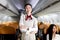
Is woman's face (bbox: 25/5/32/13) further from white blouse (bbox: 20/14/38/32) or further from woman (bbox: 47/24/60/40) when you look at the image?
woman (bbox: 47/24/60/40)

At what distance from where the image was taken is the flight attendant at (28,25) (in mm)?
1044

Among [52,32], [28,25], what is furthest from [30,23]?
[52,32]

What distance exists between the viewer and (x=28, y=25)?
1.06 metres

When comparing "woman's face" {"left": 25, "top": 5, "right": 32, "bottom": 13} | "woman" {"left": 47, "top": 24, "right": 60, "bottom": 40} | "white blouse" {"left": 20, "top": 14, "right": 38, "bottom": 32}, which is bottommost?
"woman" {"left": 47, "top": 24, "right": 60, "bottom": 40}

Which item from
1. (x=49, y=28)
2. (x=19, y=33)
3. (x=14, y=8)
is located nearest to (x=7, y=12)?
(x=14, y=8)

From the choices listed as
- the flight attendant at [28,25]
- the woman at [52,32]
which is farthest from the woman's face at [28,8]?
the woman at [52,32]

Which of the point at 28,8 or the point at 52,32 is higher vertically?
the point at 28,8

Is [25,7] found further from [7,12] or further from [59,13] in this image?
[59,13]

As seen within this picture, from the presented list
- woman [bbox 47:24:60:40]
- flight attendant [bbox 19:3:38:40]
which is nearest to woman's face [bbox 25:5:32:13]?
flight attendant [bbox 19:3:38:40]

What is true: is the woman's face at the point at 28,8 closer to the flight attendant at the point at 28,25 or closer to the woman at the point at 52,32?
the flight attendant at the point at 28,25

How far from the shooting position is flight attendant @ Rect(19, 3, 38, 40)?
1044 millimetres

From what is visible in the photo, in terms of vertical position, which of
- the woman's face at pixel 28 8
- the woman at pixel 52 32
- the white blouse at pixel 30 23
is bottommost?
the woman at pixel 52 32

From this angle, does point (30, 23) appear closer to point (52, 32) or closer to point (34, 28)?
point (34, 28)

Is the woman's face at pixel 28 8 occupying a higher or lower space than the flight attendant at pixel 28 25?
higher
